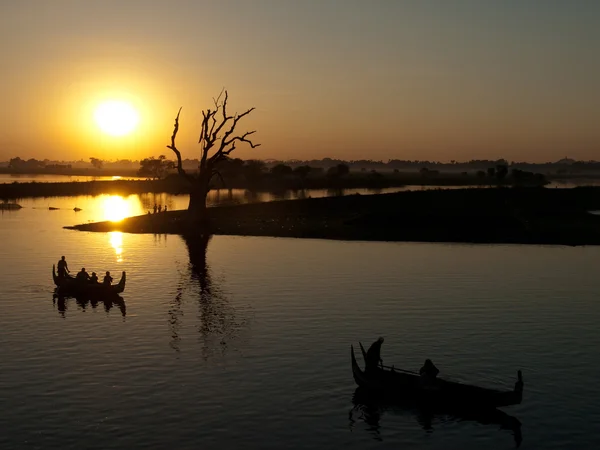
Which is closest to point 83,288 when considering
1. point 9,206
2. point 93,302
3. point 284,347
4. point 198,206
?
point 93,302

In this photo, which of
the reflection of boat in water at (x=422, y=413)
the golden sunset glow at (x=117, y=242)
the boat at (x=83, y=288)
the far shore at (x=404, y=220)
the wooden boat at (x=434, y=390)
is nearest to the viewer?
the reflection of boat in water at (x=422, y=413)

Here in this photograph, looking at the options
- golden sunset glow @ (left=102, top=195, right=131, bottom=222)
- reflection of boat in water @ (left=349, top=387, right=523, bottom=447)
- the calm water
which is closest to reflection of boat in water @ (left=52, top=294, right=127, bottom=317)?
the calm water

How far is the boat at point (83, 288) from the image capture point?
5228 centimetres

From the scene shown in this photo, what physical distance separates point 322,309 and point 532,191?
8973 centimetres

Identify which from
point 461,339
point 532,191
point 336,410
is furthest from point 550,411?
point 532,191

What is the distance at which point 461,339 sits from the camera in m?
40.8

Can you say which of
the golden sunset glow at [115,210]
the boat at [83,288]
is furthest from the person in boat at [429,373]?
the golden sunset glow at [115,210]

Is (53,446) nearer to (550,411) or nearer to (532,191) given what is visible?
(550,411)

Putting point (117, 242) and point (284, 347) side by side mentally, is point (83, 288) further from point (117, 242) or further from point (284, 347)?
point (117, 242)

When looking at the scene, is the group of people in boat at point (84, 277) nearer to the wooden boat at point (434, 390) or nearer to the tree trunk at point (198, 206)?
the wooden boat at point (434, 390)

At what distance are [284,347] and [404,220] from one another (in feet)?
187

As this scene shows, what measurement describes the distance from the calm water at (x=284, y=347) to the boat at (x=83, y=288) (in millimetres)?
1694

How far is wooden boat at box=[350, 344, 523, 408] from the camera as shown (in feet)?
96.6

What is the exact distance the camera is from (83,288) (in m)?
53.2
